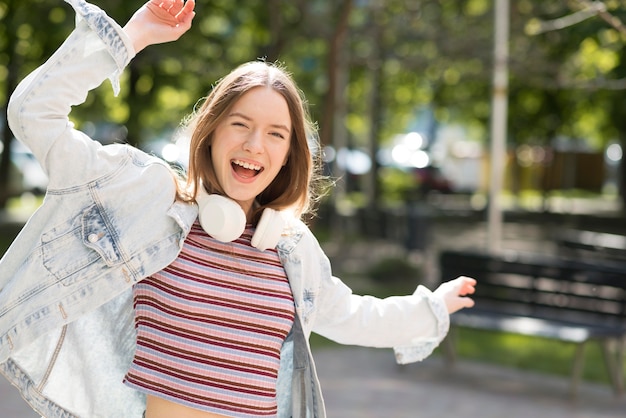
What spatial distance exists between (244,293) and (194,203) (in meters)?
0.26

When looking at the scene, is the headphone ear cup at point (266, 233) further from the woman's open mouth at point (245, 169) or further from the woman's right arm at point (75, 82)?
the woman's right arm at point (75, 82)

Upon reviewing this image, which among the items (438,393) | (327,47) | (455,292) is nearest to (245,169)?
(455,292)

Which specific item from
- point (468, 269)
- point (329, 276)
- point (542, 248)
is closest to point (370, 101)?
point (542, 248)

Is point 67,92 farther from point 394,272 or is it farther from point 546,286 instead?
point 394,272

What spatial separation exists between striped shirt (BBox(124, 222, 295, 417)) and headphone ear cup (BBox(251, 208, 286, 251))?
2.3 inches

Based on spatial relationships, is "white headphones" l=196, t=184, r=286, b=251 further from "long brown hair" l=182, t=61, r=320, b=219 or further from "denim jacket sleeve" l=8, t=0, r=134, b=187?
"denim jacket sleeve" l=8, t=0, r=134, b=187

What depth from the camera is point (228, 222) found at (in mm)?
2494

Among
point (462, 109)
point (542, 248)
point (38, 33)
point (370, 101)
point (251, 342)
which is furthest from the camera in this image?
point (462, 109)

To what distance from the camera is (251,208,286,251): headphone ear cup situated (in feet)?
8.50

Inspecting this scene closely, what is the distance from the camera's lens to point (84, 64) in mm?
2363

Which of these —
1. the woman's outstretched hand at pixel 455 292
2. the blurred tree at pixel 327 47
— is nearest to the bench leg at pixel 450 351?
the blurred tree at pixel 327 47

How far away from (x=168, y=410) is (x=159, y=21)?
0.94 meters

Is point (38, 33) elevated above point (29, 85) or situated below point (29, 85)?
above

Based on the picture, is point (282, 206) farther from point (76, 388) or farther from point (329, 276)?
point (76, 388)
